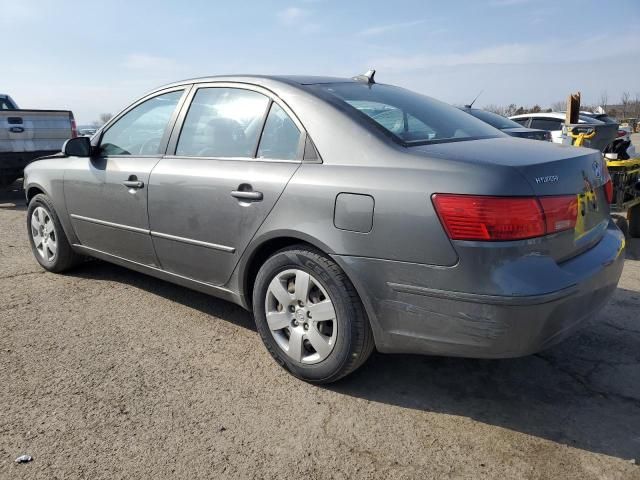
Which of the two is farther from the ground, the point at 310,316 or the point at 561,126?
the point at 561,126

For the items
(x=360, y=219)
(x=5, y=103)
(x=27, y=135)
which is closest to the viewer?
(x=360, y=219)

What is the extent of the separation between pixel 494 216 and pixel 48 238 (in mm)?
4007

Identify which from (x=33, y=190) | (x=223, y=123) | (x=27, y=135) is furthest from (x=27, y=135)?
(x=223, y=123)

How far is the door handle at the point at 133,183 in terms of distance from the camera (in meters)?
3.52

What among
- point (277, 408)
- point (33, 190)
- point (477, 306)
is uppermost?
point (33, 190)

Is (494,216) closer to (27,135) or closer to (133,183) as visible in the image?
(133,183)

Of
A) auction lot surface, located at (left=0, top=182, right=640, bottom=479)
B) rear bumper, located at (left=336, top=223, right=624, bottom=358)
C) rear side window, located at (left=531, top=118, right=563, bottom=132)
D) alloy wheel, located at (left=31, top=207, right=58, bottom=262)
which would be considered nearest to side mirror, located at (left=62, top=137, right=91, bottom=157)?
alloy wheel, located at (left=31, top=207, right=58, bottom=262)

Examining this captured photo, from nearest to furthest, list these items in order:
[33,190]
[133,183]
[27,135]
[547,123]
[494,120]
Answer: [133,183] → [33,190] → [494,120] → [27,135] → [547,123]

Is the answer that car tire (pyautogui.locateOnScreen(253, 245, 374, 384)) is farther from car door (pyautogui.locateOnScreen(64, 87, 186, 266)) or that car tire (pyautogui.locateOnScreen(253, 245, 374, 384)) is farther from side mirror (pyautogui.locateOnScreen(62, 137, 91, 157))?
side mirror (pyautogui.locateOnScreen(62, 137, 91, 157))

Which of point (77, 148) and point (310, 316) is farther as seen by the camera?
point (77, 148)

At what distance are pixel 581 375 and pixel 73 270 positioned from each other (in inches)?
163

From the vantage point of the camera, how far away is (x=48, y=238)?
465 centimetres

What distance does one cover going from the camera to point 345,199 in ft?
8.07

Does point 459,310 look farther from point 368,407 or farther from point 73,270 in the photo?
point 73,270
